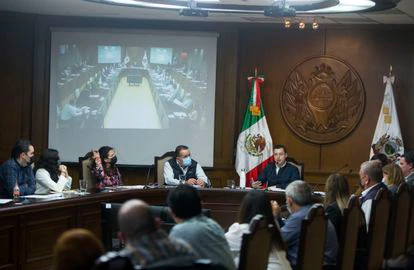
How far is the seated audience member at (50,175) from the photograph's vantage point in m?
8.42

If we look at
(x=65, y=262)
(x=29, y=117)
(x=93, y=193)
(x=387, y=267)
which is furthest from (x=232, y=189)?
(x=65, y=262)

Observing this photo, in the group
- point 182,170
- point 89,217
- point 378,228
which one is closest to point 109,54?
point 182,170

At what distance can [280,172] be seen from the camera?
9758mm

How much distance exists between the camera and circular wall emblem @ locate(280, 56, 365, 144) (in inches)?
444

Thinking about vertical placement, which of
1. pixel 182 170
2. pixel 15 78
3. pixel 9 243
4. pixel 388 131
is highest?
pixel 15 78

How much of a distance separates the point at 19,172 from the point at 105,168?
4.20 ft

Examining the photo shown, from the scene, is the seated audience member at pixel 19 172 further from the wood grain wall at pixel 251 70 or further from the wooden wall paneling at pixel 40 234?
the wood grain wall at pixel 251 70

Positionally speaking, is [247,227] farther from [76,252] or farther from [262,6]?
[262,6]

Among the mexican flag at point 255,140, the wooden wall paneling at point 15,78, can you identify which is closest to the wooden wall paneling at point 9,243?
the wooden wall paneling at point 15,78

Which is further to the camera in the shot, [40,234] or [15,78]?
[15,78]

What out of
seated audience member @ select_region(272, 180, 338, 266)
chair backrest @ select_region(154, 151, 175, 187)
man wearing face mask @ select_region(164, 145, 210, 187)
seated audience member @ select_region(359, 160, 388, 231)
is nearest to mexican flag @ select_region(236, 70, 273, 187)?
man wearing face mask @ select_region(164, 145, 210, 187)

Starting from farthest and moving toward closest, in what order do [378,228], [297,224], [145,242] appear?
[378,228], [297,224], [145,242]

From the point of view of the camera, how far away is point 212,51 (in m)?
11.3

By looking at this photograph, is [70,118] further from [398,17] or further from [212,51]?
[398,17]
